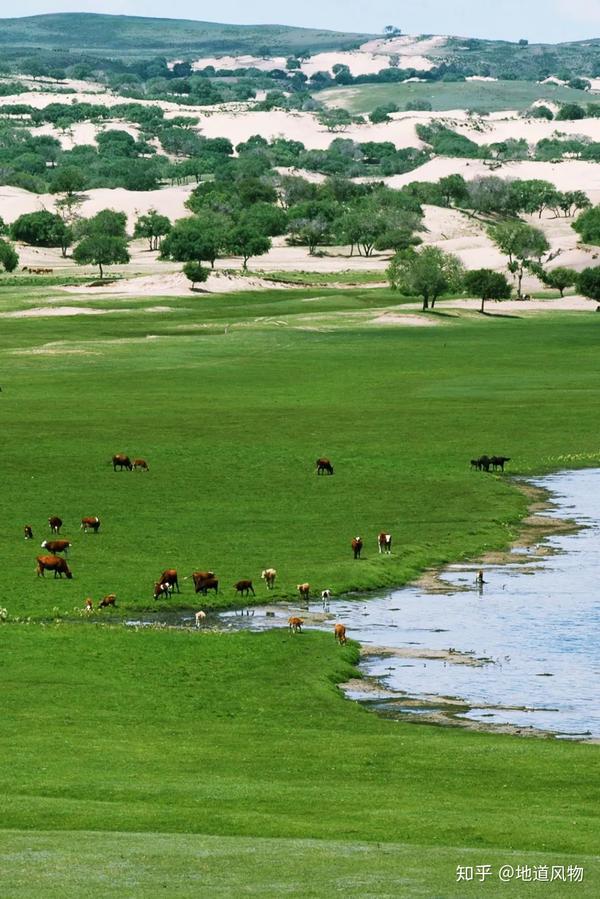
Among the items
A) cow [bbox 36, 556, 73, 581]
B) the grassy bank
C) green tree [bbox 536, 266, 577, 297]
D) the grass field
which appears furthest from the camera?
green tree [bbox 536, 266, 577, 297]

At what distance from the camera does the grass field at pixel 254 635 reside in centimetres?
2586

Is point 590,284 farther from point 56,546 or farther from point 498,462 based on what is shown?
point 56,546

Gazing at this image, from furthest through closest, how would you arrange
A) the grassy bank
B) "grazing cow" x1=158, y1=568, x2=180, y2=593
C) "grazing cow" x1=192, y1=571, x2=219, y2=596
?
1. the grassy bank
2. "grazing cow" x1=192, y1=571, x2=219, y2=596
3. "grazing cow" x1=158, y1=568, x2=180, y2=593

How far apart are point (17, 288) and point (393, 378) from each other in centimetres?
7913

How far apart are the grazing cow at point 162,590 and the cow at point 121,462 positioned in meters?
22.8

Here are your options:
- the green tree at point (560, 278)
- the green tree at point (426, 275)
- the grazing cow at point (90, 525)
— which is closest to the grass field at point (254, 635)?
the grazing cow at point (90, 525)

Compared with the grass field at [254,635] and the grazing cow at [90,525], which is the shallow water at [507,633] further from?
the grazing cow at [90,525]

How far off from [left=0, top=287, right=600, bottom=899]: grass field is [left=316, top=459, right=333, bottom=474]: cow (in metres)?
0.93

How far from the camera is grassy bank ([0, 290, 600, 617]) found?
A: 5750cm

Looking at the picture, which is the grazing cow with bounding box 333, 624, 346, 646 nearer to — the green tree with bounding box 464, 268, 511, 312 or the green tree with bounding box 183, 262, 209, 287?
the green tree with bounding box 464, 268, 511, 312

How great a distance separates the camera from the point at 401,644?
155 ft

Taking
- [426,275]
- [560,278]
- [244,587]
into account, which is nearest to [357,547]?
[244,587]

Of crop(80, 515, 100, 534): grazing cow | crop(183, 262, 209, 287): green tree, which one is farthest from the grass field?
crop(183, 262, 209, 287): green tree

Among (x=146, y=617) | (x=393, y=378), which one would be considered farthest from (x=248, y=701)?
(x=393, y=378)
